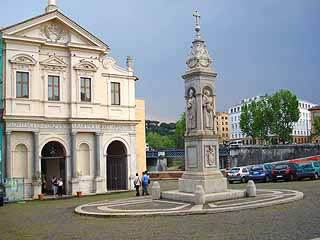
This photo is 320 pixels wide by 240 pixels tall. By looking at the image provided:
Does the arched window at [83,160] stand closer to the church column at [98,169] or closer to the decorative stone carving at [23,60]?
the church column at [98,169]

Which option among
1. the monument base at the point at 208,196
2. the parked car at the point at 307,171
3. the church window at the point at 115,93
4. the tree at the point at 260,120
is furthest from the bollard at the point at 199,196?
the tree at the point at 260,120

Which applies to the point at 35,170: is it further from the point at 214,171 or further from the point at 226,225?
the point at 226,225

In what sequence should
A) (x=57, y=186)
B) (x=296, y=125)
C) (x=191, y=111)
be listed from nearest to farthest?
(x=191, y=111) → (x=57, y=186) → (x=296, y=125)

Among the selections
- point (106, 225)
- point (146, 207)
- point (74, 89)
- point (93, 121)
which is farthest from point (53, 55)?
point (106, 225)

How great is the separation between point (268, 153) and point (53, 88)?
44.0m

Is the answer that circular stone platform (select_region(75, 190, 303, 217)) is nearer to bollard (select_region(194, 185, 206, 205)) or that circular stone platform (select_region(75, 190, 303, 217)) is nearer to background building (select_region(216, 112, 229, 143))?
bollard (select_region(194, 185, 206, 205))

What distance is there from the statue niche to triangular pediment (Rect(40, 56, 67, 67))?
48.7ft

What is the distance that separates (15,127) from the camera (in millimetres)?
29203

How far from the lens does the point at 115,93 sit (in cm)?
3472

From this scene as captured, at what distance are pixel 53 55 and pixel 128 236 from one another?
22.0 metres

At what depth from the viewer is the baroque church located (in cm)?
2962

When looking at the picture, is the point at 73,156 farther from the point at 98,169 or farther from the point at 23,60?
the point at 23,60

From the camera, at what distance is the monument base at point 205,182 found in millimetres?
19358

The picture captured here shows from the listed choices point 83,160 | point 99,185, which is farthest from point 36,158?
point 99,185
